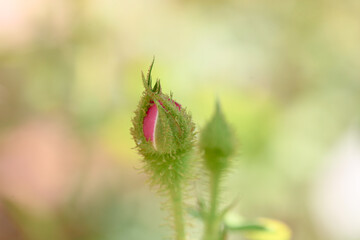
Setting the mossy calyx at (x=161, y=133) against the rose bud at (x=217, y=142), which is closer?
the mossy calyx at (x=161, y=133)

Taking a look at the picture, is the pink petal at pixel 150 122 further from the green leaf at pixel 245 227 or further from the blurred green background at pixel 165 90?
the blurred green background at pixel 165 90

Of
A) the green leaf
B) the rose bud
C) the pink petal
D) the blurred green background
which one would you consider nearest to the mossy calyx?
the pink petal

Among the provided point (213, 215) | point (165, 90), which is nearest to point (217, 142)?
point (213, 215)

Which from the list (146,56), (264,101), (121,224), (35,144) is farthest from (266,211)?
(35,144)

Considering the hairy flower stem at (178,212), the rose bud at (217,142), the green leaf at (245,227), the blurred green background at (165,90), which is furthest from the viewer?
the blurred green background at (165,90)

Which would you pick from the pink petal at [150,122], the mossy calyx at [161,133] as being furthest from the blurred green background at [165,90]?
the pink petal at [150,122]

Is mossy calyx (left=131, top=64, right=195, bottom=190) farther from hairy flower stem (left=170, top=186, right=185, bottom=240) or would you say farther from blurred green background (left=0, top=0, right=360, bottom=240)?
blurred green background (left=0, top=0, right=360, bottom=240)

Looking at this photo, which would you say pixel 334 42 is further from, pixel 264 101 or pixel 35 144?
pixel 35 144
